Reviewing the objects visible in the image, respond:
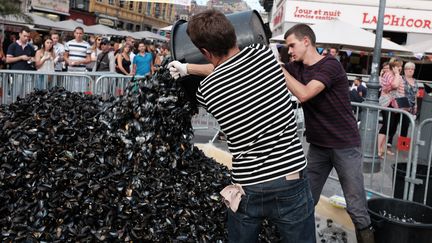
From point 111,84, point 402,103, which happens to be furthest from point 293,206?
point 402,103

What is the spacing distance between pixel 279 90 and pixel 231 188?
0.57 meters

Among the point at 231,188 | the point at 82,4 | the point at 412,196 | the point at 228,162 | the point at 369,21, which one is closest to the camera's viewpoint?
the point at 231,188

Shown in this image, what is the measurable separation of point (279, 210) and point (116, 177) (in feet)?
3.22

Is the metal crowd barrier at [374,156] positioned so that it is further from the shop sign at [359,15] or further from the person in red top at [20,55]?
the shop sign at [359,15]

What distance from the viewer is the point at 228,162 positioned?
502cm

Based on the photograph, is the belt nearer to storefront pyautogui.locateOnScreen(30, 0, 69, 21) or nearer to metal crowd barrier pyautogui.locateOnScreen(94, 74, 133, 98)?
metal crowd barrier pyautogui.locateOnScreen(94, 74, 133, 98)

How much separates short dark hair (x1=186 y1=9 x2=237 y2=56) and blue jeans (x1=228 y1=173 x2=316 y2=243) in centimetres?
71

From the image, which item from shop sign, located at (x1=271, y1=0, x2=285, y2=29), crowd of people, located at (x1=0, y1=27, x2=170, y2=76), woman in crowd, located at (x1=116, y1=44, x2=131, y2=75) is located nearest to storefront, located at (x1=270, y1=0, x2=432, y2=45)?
shop sign, located at (x1=271, y1=0, x2=285, y2=29)

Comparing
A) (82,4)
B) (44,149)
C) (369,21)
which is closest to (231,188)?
(44,149)

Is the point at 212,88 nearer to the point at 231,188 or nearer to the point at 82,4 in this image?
the point at 231,188

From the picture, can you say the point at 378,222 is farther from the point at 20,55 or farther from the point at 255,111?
the point at 20,55

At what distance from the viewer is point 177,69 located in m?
2.67

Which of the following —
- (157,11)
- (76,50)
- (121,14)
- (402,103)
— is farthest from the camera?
(157,11)

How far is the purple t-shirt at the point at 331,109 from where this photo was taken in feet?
11.3
